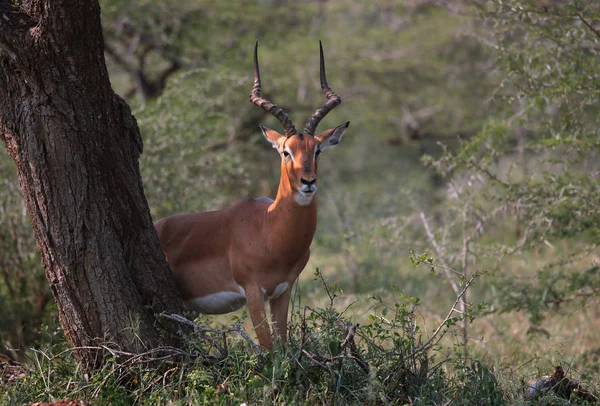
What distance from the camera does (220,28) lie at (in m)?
14.6

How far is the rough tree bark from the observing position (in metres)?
4.49

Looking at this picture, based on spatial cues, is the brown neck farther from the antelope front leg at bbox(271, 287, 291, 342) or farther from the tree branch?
the tree branch

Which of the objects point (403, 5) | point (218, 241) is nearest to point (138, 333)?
point (218, 241)

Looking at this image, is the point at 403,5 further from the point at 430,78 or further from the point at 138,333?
the point at 138,333

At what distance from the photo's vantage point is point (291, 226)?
16.2 feet

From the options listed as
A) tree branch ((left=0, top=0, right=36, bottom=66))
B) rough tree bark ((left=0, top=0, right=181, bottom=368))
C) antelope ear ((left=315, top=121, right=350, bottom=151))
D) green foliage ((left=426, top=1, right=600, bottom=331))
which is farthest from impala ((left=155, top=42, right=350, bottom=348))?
green foliage ((left=426, top=1, right=600, bottom=331))

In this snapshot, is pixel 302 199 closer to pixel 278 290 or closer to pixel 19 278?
pixel 278 290

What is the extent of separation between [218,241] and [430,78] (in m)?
12.5

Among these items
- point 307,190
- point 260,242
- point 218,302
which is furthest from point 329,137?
point 218,302

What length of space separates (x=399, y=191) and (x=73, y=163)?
777 centimetres

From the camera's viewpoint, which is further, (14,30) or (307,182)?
(307,182)

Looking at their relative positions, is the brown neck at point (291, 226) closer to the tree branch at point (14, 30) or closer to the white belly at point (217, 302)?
the white belly at point (217, 302)

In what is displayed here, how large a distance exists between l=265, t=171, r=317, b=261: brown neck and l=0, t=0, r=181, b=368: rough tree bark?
92 centimetres

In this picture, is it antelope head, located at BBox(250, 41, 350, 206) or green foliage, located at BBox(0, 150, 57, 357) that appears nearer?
antelope head, located at BBox(250, 41, 350, 206)
